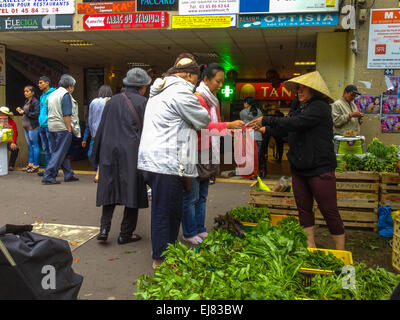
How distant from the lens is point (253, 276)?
2.31 metres

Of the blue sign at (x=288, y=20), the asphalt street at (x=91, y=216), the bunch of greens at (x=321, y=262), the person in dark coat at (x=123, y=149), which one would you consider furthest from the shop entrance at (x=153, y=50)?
the bunch of greens at (x=321, y=262)

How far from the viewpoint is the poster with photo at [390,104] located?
7598 millimetres

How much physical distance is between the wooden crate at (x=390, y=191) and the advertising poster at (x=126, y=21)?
554 centimetres

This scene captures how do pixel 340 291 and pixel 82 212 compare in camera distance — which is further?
pixel 82 212

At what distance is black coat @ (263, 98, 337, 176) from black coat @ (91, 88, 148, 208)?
150cm

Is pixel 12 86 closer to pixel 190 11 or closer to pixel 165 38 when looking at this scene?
pixel 165 38

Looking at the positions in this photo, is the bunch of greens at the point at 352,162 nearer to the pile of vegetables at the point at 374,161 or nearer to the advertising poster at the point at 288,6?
the pile of vegetables at the point at 374,161

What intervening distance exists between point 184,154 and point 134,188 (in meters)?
1.07

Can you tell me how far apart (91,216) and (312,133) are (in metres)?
3.61

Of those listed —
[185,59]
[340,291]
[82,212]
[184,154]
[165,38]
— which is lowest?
[82,212]

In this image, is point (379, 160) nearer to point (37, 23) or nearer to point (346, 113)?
point (346, 113)

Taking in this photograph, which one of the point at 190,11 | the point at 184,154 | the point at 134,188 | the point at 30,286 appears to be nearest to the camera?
the point at 30,286
